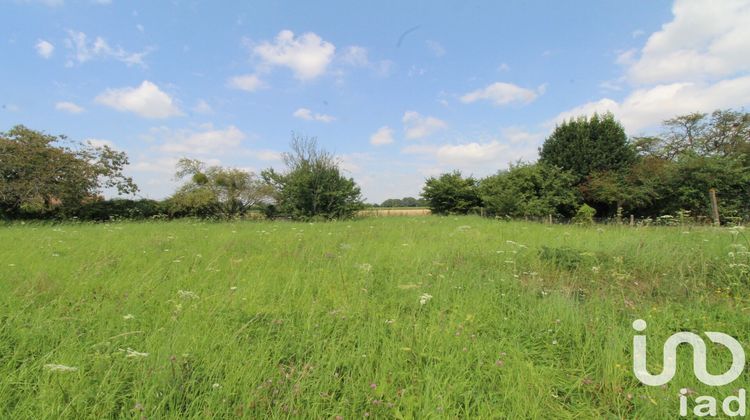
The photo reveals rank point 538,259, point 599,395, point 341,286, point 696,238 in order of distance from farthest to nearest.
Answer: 1. point 696,238
2. point 538,259
3. point 341,286
4. point 599,395

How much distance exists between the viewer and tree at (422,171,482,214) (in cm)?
2248

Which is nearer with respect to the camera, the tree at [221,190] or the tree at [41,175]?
the tree at [41,175]

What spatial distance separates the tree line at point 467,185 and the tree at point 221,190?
2.3 inches

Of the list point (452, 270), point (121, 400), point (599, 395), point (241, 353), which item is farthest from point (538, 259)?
point (121, 400)

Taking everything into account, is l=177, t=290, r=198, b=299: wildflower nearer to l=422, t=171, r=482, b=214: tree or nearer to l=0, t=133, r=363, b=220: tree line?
l=0, t=133, r=363, b=220: tree line

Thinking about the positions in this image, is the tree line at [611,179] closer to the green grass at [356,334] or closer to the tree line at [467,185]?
the tree line at [467,185]

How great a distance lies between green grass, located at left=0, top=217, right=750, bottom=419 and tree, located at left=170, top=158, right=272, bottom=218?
14.7 meters

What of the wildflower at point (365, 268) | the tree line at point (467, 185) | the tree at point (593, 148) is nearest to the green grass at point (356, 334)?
the wildflower at point (365, 268)

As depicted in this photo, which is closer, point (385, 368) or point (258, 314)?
point (385, 368)

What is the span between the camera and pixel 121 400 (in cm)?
173

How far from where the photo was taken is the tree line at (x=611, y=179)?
17.9 m

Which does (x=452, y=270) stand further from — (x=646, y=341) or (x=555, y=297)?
(x=646, y=341)

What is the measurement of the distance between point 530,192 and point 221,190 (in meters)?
19.2

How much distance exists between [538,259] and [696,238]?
339 cm
